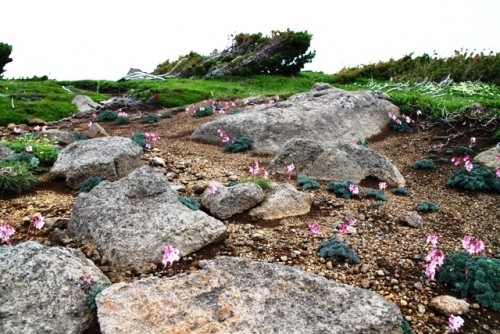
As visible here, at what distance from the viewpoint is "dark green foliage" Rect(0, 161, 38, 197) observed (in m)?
6.81

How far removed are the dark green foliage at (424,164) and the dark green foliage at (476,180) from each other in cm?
86

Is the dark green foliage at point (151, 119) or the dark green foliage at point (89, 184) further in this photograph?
the dark green foliage at point (151, 119)

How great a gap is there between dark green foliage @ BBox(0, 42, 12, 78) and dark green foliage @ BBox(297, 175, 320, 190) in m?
24.1

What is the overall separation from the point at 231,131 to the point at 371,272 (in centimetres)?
616

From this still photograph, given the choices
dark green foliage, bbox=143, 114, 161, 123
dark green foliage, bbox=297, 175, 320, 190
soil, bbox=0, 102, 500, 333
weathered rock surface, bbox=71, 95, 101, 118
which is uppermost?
weathered rock surface, bbox=71, 95, 101, 118

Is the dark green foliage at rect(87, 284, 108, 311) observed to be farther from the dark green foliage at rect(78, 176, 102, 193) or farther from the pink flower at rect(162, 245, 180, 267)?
the dark green foliage at rect(78, 176, 102, 193)

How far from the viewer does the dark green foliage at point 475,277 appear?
4.40 m

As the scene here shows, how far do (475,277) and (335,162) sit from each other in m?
3.55

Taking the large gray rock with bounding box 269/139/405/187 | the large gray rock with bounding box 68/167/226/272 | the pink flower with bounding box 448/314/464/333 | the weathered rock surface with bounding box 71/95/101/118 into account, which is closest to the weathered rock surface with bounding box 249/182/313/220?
the large gray rock with bounding box 68/167/226/272

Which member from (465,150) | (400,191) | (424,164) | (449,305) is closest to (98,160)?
(400,191)

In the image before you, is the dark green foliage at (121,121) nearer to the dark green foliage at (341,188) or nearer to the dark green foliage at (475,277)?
the dark green foliage at (341,188)

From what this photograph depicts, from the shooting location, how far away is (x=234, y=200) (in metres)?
5.94

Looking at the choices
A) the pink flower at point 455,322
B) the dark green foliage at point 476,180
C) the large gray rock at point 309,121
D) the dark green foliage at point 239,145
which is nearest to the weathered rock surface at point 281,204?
the pink flower at point 455,322

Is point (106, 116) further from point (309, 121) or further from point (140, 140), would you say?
point (309, 121)
